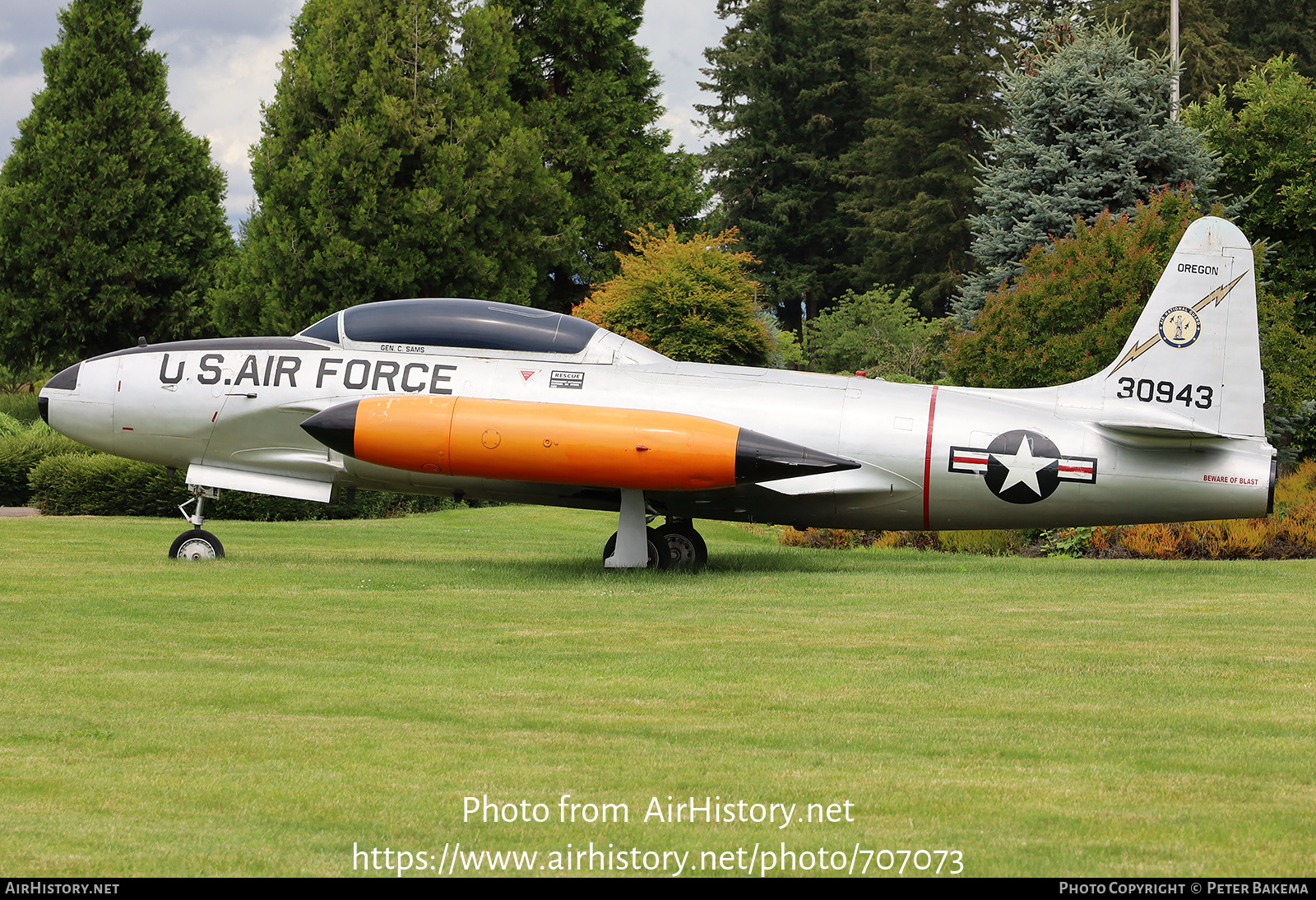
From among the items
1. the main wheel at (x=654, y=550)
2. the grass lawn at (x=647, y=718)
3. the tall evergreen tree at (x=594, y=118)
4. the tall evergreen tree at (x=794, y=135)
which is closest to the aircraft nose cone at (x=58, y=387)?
the grass lawn at (x=647, y=718)

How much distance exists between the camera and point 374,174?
3044 cm

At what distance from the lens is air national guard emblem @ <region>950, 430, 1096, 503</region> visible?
1473 cm

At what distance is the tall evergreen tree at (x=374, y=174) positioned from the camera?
29.9 metres

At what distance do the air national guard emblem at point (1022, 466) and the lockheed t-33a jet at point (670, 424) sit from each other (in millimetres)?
22

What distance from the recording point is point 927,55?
61.3 m

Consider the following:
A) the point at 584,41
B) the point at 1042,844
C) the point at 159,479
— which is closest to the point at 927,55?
the point at 584,41

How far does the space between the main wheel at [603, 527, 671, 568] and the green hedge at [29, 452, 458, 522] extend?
36.2ft

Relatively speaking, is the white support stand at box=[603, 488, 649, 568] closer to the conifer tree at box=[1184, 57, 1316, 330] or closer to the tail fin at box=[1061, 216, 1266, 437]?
the tail fin at box=[1061, 216, 1266, 437]

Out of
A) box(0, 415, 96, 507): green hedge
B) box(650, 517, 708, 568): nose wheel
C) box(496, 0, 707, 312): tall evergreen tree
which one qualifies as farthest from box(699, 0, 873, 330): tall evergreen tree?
box(650, 517, 708, 568): nose wheel

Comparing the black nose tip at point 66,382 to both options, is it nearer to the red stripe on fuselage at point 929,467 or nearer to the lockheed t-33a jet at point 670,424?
the lockheed t-33a jet at point 670,424

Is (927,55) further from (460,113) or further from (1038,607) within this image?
(1038,607)

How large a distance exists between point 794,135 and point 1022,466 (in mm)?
56857

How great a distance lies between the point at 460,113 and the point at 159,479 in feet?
42.5

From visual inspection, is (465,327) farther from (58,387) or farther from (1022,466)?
(1022,466)
